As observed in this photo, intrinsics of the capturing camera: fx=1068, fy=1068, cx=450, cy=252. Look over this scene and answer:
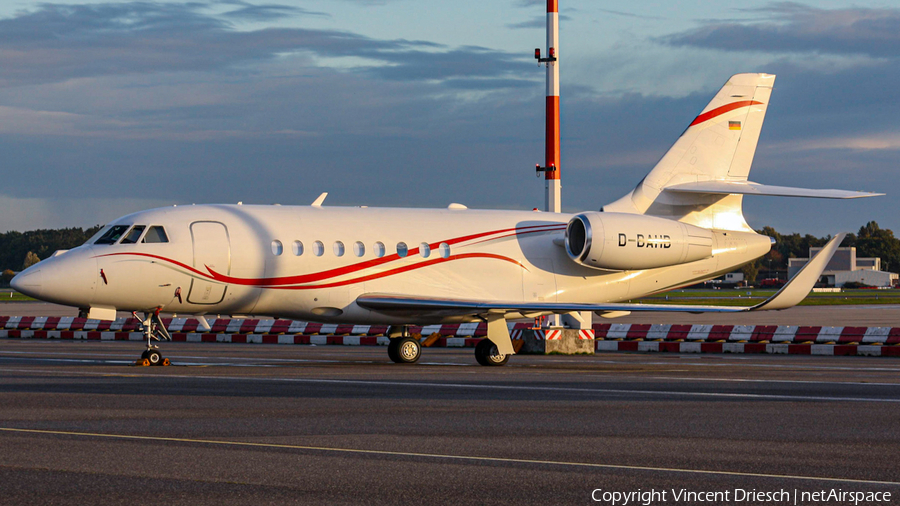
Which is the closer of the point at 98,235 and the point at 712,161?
the point at 98,235

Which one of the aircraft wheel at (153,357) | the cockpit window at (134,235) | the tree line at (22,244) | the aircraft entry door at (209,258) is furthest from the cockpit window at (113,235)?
the tree line at (22,244)

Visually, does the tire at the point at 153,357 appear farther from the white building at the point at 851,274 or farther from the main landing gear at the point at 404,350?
the white building at the point at 851,274

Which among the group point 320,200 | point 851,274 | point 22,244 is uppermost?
point 320,200

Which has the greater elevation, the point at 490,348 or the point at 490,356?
the point at 490,348

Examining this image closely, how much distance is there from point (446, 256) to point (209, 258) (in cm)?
529

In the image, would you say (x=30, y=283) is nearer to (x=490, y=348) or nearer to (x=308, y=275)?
(x=308, y=275)

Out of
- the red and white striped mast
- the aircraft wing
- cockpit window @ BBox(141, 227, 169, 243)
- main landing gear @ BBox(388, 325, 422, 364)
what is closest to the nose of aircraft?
cockpit window @ BBox(141, 227, 169, 243)

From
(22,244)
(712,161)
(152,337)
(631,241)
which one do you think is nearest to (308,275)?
(152,337)

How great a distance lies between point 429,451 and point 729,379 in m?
10.0

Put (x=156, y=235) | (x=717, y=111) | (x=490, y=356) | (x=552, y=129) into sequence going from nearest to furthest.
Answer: (x=156, y=235) → (x=490, y=356) → (x=717, y=111) → (x=552, y=129)

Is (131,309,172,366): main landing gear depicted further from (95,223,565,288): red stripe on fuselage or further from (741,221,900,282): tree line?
(741,221,900,282): tree line

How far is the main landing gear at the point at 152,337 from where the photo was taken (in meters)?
20.5

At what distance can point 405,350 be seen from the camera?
23516mm

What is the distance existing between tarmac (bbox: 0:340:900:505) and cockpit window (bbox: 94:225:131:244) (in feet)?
10.1
